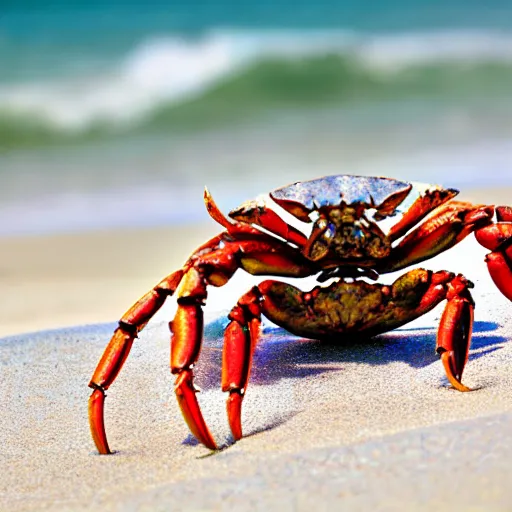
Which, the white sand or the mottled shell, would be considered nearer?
the white sand

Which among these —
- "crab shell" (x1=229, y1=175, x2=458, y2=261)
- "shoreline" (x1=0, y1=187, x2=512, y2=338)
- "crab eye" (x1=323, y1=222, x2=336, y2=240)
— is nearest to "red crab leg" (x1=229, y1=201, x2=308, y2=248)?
"crab shell" (x1=229, y1=175, x2=458, y2=261)

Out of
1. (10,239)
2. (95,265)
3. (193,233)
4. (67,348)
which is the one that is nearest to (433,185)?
(67,348)

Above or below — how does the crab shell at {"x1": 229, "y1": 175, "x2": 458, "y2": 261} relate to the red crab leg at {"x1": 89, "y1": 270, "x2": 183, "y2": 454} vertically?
above

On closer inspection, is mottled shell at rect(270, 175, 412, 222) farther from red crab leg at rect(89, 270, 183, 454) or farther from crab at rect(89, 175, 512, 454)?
red crab leg at rect(89, 270, 183, 454)

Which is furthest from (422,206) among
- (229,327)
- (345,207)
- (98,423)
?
(98,423)

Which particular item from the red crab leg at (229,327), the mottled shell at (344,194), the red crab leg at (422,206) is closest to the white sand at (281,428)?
the red crab leg at (229,327)

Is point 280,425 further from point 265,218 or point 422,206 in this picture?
point 422,206

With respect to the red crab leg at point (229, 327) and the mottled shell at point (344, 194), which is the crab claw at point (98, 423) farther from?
the mottled shell at point (344, 194)
